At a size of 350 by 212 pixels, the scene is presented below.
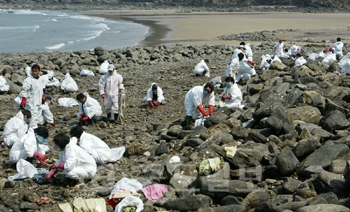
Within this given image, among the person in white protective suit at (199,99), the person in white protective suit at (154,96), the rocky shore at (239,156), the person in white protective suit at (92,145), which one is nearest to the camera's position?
the rocky shore at (239,156)

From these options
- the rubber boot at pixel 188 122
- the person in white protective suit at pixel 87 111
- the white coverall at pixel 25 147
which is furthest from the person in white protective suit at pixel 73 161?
the person in white protective suit at pixel 87 111

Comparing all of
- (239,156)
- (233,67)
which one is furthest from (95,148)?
(233,67)

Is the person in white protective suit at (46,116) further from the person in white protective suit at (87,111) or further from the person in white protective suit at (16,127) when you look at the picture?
the person in white protective suit at (16,127)

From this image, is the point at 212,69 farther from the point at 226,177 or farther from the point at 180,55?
the point at 226,177

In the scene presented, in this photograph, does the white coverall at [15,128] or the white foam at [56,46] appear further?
the white foam at [56,46]

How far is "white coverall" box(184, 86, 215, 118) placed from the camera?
9172mm

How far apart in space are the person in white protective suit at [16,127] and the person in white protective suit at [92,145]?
1.58 meters

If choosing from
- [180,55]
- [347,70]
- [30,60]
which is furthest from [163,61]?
[347,70]

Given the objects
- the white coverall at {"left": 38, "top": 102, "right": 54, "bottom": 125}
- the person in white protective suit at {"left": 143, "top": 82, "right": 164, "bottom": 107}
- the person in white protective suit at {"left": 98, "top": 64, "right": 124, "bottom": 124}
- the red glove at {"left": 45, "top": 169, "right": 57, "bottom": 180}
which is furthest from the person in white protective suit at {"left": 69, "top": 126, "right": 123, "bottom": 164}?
the person in white protective suit at {"left": 143, "top": 82, "right": 164, "bottom": 107}

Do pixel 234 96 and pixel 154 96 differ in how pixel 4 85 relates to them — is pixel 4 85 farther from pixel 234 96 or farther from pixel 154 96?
pixel 234 96

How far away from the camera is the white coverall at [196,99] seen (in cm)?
917

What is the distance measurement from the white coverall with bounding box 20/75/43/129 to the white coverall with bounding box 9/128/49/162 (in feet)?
5.82

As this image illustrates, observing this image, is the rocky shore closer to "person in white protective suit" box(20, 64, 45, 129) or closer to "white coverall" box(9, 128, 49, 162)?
"white coverall" box(9, 128, 49, 162)

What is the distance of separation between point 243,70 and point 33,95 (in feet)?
23.4
